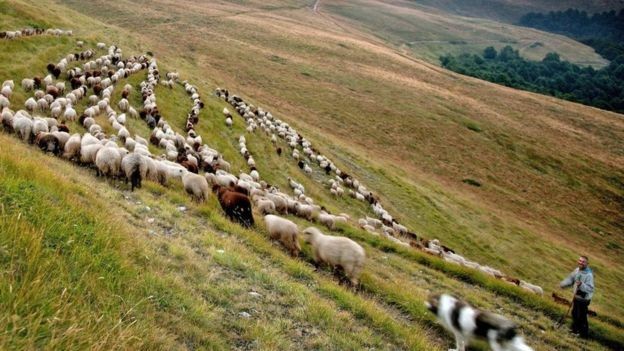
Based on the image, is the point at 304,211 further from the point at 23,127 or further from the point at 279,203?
the point at 23,127

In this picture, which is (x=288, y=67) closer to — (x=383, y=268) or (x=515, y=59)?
(x=383, y=268)

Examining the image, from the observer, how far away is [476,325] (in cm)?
755

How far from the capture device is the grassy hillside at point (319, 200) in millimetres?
5582

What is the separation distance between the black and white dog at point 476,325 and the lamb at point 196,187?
7.53 meters

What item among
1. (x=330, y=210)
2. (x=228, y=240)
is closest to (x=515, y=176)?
(x=330, y=210)

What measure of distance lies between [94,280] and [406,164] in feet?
128

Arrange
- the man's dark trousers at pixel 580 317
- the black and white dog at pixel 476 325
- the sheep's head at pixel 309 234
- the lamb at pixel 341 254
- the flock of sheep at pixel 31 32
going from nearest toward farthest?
the black and white dog at pixel 476 325, the lamb at pixel 341 254, the sheep's head at pixel 309 234, the man's dark trousers at pixel 580 317, the flock of sheep at pixel 31 32

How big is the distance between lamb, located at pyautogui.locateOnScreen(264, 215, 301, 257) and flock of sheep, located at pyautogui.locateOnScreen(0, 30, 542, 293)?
0.03 m

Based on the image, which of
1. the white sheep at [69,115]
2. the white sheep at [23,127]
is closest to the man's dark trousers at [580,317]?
the white sheep at [23,127]

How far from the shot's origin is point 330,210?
2216cm

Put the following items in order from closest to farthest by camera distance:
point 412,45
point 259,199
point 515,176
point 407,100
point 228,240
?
point 228,240
point 259,199
point 515,176
point 407,100
point 412,45

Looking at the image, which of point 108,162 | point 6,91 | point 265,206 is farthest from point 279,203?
point 6,91

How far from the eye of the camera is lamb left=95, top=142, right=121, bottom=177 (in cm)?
1240

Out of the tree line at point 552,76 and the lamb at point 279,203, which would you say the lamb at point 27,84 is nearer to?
the lamb at point 279,203
